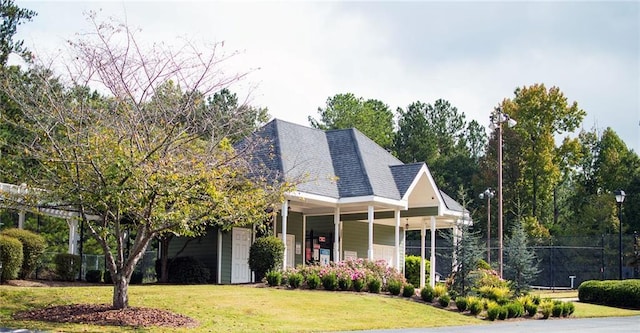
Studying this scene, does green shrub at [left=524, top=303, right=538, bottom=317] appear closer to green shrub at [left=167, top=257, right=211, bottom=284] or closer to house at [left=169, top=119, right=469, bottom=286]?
house at [left=169, top=119, right=469, bottom=286]

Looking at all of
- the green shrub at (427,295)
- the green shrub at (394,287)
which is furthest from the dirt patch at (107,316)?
the green shrub at (427,295)

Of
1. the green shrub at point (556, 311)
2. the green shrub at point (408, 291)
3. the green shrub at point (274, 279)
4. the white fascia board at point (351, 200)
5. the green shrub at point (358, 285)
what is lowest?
the green shrub at point (556, 311)

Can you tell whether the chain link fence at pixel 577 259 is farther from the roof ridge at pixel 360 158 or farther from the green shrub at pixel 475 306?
the green shrub at pixel 475 306

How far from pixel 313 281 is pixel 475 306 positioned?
524 centimetres

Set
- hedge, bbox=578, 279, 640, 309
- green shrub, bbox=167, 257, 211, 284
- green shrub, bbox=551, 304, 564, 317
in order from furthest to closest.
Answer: hedge, bbox=578, 279, 640, 309 → green shrub, bbox=167, 257, 211, 284 → green shrub, bbox=551, 304, 564, 317

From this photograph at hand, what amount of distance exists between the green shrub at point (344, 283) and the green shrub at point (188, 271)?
547 centimetres

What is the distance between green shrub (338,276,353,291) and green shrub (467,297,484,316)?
3.97m

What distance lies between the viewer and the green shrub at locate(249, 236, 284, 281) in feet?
84.7

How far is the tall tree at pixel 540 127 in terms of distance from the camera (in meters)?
55.2

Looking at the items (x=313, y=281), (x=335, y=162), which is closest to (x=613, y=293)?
(x=335, y=162)

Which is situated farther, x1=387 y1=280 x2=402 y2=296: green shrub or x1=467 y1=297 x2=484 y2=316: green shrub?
x1=387 y1=280 x2=402 y2=296: green shrub

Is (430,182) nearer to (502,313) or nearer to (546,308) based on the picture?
(546,308)

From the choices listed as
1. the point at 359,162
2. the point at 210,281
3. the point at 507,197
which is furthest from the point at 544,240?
the point at 210,281

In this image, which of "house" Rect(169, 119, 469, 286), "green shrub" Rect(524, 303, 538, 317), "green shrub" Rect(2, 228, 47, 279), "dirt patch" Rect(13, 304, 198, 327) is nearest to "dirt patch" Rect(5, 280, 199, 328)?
"dirt patch" Rect(13, 304, 198, 327)
